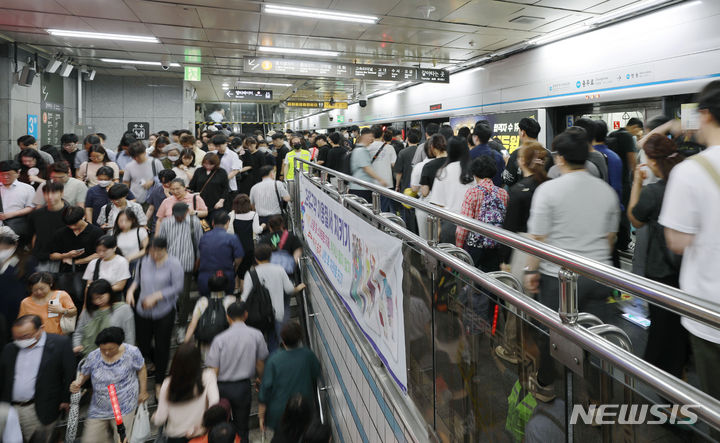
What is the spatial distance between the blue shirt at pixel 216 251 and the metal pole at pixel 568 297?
3.72 meters

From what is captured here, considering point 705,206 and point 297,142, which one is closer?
point 705,206

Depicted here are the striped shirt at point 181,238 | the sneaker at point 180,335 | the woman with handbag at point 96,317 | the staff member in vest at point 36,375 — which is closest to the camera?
the staff member in vest at point 36,375

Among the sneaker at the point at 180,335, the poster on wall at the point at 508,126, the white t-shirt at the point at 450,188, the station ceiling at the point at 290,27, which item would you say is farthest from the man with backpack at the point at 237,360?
the poster on wall at the point at 508,126

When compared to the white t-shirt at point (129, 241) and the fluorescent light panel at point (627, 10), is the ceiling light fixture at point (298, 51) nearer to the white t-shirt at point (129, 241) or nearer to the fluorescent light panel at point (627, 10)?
the fluorescent light panel at point (627, 10)

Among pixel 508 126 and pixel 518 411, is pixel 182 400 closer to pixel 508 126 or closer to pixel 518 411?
pixel 518 411

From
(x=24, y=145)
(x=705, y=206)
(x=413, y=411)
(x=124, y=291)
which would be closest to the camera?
(x=705, y=206)

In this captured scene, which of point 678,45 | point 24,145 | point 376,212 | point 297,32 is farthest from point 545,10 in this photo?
point 24,145

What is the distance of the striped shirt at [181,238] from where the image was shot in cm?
445

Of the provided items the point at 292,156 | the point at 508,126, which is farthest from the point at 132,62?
the point at 508,126

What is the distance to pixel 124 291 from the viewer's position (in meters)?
4.19

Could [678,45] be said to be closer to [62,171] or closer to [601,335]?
[601,335]

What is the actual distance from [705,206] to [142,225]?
460 cm

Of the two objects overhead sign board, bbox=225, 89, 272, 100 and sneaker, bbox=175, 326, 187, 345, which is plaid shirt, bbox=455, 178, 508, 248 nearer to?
sneaker, bbox=175, 326, 187, 345

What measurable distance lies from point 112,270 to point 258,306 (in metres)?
1.32
